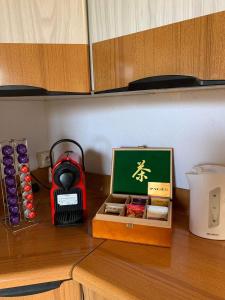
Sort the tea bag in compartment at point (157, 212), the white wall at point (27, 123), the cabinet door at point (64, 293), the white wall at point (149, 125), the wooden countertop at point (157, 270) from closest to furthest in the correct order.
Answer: the wooden countertop at point (157, 270) → the cabinet door at point (64, 293) → the tea bag in compartment at point (157, 212) → the white wall at point (149, 125) → the white wall at point (27, 123)

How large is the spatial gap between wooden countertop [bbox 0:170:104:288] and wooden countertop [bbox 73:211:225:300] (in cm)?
5

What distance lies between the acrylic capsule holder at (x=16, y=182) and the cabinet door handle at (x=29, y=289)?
0.25 metres

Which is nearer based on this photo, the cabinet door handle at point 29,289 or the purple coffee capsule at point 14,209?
the cabinet door handle at point 29,289

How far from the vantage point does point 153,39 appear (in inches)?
25.3

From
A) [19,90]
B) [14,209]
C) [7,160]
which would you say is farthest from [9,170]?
[19,90]

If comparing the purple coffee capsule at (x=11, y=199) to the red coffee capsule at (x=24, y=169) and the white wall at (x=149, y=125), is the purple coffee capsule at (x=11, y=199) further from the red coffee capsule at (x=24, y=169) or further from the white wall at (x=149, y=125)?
the white wall at (x=149, y=125)

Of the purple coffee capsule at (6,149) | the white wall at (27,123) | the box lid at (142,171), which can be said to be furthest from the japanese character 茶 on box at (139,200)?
the white wall at (27,123)

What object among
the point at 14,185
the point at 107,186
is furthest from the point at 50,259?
the point at 107,186

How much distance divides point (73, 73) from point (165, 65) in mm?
322

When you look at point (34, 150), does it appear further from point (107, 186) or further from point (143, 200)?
point (143, 200)

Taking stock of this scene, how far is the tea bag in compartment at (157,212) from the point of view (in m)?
0.80

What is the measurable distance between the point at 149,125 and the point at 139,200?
34cm

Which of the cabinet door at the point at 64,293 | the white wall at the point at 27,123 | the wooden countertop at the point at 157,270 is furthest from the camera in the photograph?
the white wall at the point at 27,123

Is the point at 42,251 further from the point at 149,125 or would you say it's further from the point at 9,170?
the point at 149,125
